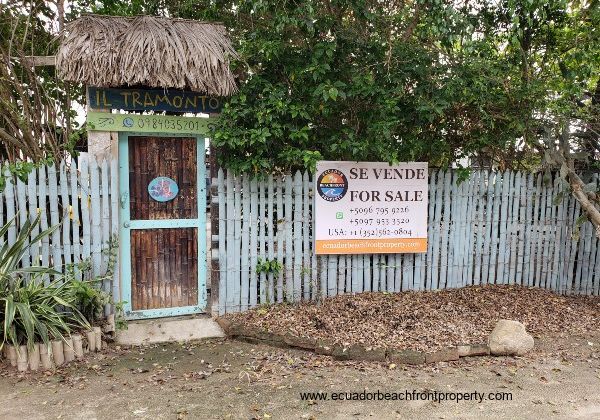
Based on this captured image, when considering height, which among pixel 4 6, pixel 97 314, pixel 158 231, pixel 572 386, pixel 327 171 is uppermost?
pixel 4 6

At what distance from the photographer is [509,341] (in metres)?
4.37

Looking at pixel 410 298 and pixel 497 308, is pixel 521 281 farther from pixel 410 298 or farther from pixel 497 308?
pixel 410 298

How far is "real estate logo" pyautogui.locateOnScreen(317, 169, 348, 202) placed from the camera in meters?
5.44

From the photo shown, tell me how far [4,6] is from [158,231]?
357cm

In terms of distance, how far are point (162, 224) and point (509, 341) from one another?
391 centimetres

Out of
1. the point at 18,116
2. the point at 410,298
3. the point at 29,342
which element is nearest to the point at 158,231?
the point at 29,342

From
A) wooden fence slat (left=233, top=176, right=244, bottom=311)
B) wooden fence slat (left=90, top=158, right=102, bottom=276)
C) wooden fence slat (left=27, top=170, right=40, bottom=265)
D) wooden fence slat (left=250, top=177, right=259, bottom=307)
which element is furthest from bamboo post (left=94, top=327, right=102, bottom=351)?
wooden fence slat (left=250, top=177, right=259, bottom=307)

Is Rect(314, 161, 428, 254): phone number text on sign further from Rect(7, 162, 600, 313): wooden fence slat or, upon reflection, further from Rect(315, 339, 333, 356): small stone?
Rect(315, 339, 333, 356): small stone

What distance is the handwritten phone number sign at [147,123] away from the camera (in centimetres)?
486

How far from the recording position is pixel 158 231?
17.3 ft

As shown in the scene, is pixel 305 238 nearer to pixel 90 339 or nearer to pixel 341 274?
pixel 341 274

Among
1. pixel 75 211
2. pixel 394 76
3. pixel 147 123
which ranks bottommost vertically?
pixel 75 211

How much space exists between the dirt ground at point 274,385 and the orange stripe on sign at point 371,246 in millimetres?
1453

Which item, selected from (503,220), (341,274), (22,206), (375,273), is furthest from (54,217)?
(503,220)
